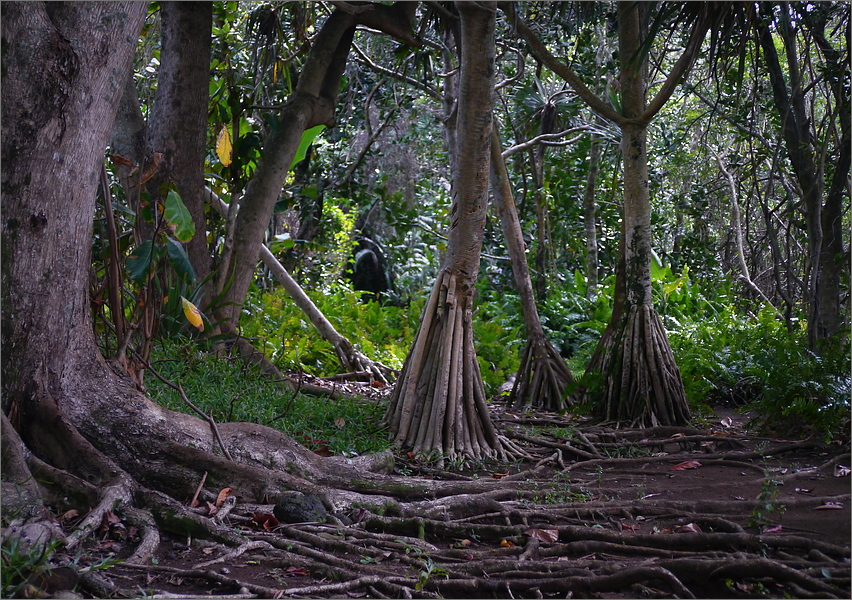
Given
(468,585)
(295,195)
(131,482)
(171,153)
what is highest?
(295,195)

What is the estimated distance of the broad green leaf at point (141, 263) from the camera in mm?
3521

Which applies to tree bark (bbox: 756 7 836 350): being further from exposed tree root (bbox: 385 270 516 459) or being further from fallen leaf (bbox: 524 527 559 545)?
fallen leaf (bbox: 524 527 559 545)

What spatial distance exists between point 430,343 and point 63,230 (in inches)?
92.5

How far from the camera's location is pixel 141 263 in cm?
357

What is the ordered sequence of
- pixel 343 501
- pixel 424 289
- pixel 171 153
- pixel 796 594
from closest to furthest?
pixel 796 594
pixel 343 501
pixel 171 153
pixel 424 289

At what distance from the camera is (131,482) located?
2732mm

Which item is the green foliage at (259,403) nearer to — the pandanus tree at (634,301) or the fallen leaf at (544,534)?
the fallen leaf at (544,534)

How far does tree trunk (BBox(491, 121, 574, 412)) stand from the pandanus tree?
574mm

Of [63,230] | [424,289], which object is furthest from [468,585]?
[424,289]

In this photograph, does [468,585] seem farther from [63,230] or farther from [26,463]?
[63,230]

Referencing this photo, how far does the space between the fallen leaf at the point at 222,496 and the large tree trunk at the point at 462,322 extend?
1510 mm

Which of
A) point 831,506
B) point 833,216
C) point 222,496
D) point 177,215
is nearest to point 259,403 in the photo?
point 177,215

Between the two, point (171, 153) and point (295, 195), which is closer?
point (171, 153)

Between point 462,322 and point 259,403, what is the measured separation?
138 centimetres
